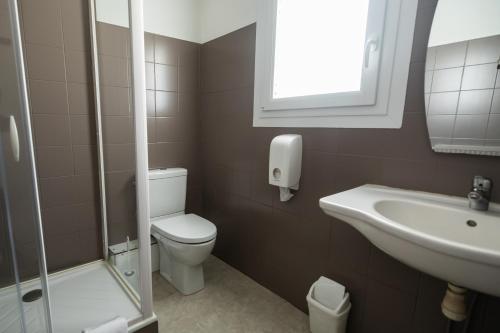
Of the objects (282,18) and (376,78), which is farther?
(282,18)

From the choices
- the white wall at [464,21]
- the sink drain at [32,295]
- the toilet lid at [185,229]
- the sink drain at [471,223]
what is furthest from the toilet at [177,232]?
the white wall at [464,21]

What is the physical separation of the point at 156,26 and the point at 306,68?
3.91 feet

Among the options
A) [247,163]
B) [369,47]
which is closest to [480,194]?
[369,47]

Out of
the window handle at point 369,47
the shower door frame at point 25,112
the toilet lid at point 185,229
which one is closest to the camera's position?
the shower door frame at point 25,112

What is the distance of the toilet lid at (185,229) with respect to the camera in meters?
1.53

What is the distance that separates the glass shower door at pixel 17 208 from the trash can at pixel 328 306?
1.16 meters

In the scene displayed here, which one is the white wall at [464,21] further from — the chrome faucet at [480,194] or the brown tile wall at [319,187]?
the chrome faucet at [480,194]

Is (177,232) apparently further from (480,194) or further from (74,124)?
(480,194)

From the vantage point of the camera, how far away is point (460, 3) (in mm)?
891

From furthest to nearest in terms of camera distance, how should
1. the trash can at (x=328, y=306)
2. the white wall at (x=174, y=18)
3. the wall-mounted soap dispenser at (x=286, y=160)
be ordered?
the white wall at (x=174, y=18)
the wall-mounted soap dispenser at (x=286, y=160)
the trash can at (x=328, y=306)

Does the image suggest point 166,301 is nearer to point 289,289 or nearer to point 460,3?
point 289,289

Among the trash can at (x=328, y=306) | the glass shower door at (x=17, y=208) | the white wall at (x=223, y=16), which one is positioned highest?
the white wall at (x=223, y=16)

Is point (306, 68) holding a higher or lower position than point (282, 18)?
lower

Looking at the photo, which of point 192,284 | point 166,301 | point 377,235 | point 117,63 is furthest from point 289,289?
point 117,63
